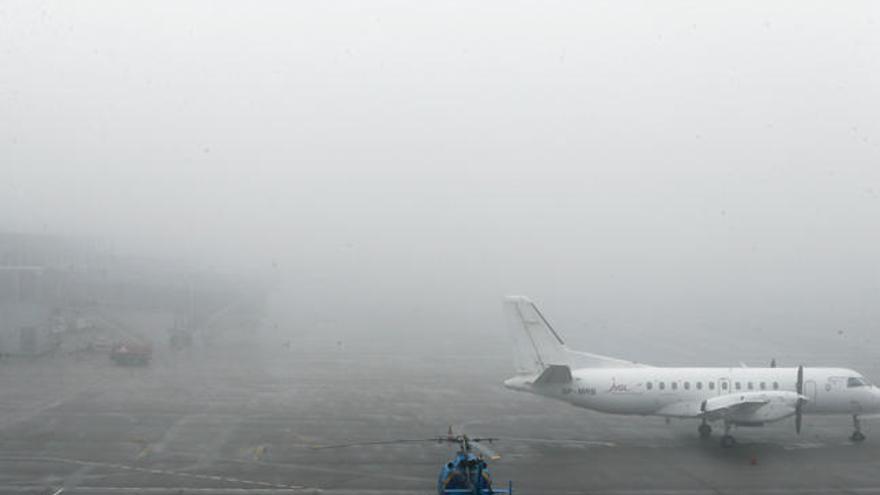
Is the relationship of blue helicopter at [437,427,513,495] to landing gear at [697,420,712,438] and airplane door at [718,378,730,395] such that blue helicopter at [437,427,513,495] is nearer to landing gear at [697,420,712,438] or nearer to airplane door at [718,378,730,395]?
landing gear at [697,420,712,438]

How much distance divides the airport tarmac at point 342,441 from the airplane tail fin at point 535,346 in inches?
120

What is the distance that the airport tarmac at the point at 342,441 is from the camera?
81.9ft

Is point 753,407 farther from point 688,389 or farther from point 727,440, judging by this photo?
point 688,389

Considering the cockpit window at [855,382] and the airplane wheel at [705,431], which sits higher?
the cockpit window at [855,382]

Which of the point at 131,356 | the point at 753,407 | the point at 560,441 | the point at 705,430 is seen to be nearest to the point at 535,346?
the point at 560,441

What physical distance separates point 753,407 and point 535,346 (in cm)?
925

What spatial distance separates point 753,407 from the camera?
3052 cm

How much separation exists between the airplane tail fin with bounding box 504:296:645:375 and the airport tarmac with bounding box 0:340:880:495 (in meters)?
3.04

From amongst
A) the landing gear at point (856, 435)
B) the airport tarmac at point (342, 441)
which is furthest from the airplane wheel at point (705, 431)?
the landing gear at point (856, 435)

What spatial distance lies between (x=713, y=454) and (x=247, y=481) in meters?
18.1

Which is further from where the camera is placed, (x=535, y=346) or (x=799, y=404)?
(x=535, y=346)

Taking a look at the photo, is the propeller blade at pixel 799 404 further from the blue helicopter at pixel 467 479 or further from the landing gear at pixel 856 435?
the blue helicopter at pixel 467 479

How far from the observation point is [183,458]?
2767cm

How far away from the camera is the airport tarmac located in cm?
2497
